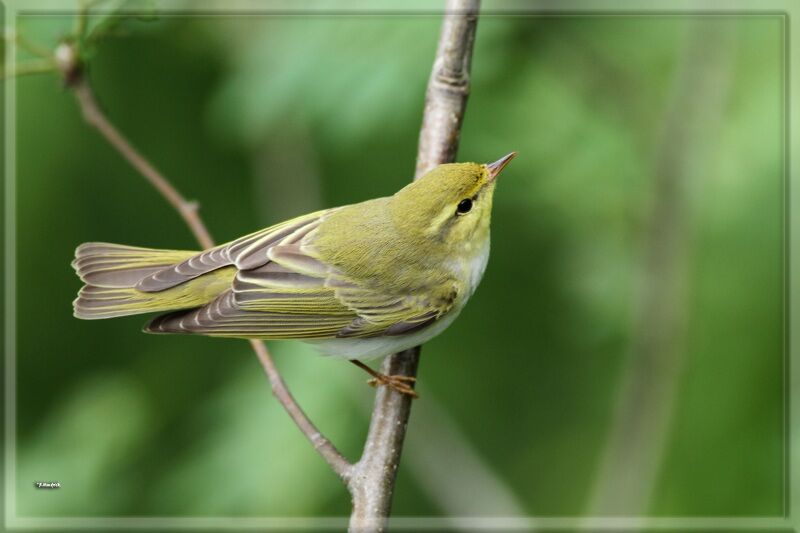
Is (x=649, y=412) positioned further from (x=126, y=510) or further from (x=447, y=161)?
(x=126, y=510)

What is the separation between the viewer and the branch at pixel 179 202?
2734 millimetres

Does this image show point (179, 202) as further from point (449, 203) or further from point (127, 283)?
point (449, 203)

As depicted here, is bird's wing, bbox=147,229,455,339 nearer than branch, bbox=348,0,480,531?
No

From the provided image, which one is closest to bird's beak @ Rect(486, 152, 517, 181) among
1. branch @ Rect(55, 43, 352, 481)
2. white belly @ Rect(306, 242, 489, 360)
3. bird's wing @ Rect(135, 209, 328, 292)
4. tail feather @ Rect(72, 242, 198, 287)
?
white belly @ Rect(306, 242, 489, 360)

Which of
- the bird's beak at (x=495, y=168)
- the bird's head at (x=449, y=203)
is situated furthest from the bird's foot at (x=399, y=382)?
the bird's beak at (x=495, y=168)

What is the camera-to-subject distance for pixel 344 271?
136 inches

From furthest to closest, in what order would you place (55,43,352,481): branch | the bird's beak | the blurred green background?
the blurred green background, the bird's beak, (55,43,352,481): branch

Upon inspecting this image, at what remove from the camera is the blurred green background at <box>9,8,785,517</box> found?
12.4ft

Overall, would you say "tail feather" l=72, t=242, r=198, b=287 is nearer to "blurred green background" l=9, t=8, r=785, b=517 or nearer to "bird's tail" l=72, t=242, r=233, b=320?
"bird's tail" l=72, t=242, r=233, b=320

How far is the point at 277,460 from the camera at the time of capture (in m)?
3.72

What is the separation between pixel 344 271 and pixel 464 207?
1.72ft

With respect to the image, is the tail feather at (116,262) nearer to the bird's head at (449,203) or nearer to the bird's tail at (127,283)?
the bird's tail at (127,283)

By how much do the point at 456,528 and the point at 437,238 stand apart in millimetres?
1328

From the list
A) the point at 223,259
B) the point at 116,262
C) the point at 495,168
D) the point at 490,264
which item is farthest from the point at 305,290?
the point at 490,264
